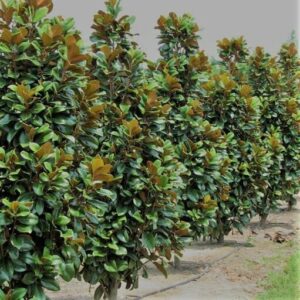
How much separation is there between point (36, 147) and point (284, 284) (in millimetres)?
4546

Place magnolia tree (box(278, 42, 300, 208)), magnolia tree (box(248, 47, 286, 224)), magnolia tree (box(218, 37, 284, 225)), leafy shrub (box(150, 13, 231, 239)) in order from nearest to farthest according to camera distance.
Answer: leafy shrub (box(150, 13, 231, 239)) → magnolia tree (box(218, 37, 284, 225)) → magnolia tree (box(248, 47, 286, 224)) → magnolia tree (box(278, 42, 300, 208))

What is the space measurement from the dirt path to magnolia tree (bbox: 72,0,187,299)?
1.11 m

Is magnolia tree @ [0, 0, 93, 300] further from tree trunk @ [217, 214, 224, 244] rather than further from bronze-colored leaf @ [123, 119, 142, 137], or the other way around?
tree trunk @ [217, 214, 224, 244]

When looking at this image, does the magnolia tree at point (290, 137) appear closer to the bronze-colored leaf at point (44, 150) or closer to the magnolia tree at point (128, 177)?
the magnolia tree at point (128, 177)

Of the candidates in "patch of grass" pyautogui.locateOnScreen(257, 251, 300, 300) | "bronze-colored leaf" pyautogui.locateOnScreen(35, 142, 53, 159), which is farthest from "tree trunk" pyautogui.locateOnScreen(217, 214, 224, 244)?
"bronze-colored leaf" pyautogui.locateOnScreen(35, 142, 53, 159)

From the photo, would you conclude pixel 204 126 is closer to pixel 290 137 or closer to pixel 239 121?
pixel 239 121

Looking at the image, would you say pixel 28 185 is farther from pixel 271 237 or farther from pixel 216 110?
pixel 271 237

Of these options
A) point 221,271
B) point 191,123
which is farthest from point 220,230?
point 191,123

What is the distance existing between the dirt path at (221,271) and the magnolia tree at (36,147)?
102 inches

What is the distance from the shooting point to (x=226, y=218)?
9578 mm

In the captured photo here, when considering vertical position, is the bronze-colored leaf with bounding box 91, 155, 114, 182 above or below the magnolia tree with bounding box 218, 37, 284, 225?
below

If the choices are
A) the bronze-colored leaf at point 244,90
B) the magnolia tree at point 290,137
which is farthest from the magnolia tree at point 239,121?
the magnolia tree at point 290,137

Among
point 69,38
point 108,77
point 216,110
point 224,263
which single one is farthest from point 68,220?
point 216,110

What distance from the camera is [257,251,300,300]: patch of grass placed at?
6781mm
